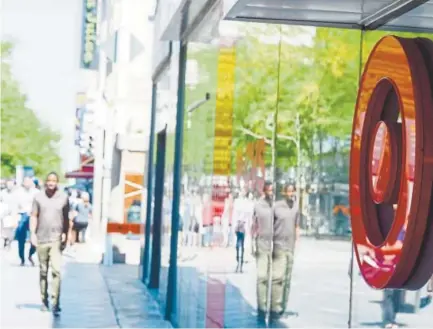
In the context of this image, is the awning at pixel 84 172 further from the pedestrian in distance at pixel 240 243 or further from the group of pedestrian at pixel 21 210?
the pedestrian in distance at pixel 240 243

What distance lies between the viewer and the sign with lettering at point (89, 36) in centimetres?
2289

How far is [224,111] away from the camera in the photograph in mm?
6469

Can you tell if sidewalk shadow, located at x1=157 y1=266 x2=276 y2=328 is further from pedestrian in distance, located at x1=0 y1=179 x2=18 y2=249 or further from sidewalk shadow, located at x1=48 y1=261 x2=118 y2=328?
pedestrian in distance, located at x1=0 y1=179 x2=18 y2=249

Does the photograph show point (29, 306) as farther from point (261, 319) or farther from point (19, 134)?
point (19, 134)

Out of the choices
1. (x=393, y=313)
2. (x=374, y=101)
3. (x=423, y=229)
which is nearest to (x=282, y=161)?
(x=393, y=313)

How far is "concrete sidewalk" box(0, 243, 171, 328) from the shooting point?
30.6 ft

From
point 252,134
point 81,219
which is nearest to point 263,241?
point 252,134

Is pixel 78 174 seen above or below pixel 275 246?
above

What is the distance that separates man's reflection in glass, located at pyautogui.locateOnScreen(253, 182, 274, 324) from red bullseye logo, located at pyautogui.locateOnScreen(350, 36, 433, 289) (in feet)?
6.09

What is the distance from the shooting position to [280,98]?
582 centimetres

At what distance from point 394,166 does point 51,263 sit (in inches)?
259

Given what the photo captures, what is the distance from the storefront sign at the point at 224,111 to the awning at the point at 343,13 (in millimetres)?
1433

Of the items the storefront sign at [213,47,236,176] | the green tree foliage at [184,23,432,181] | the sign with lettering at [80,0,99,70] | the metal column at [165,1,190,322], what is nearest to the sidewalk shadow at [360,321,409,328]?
the green tree foliage at [184,23,432,181]

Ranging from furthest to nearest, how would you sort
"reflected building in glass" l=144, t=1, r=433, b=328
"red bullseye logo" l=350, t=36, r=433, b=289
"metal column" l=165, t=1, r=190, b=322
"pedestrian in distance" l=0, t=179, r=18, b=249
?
"pedestrian in distance" l=0, t=179, r=18, b=249 < "metal column" l=165, t=1, r=190, b=322 < "reflected building in glass" l=144, t=1, r=433, b=328 < "red bullseye logo" l=350, t=36, r=433, b=289
